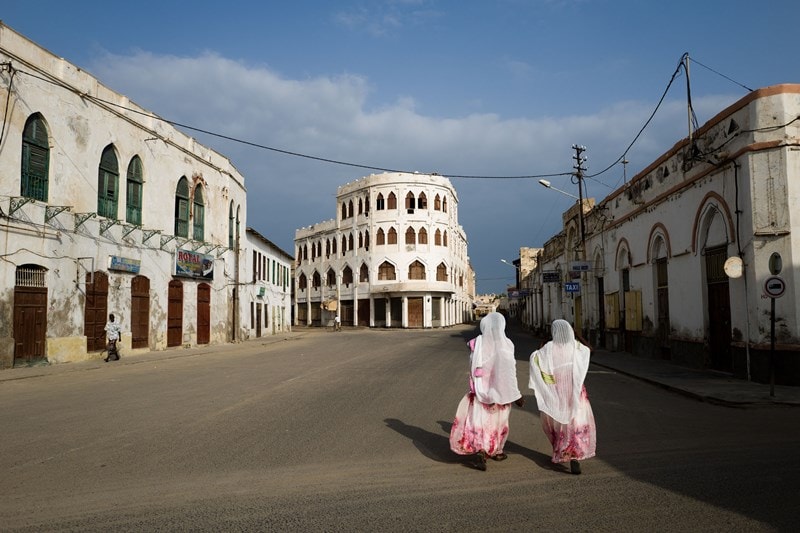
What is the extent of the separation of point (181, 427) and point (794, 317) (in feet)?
39.1

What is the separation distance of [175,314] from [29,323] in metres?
9.47

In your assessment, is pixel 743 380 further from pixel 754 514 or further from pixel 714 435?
pixel 754 514

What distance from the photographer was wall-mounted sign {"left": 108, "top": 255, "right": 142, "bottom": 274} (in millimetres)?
21875

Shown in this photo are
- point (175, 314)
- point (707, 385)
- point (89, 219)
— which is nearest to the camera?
point (707, 385)

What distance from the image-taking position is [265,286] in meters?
44.0

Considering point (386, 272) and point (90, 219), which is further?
point (386, 272)

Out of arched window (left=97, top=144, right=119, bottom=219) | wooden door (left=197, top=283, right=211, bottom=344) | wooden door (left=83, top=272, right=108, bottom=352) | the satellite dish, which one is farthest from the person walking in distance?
the satellite dish

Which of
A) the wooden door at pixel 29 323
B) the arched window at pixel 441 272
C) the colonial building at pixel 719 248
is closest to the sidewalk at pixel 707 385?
the colonial building at pixel 719 248

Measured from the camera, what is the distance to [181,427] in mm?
8227

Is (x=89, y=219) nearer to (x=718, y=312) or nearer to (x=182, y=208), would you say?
(x=182, y=208)

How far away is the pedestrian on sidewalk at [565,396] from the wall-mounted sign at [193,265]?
2327 centimetres

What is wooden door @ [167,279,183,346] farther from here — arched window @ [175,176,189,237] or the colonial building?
the colonial building

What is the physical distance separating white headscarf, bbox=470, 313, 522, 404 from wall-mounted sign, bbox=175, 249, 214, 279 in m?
23.0

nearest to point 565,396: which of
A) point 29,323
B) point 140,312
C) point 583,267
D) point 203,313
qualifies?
point 29,323
